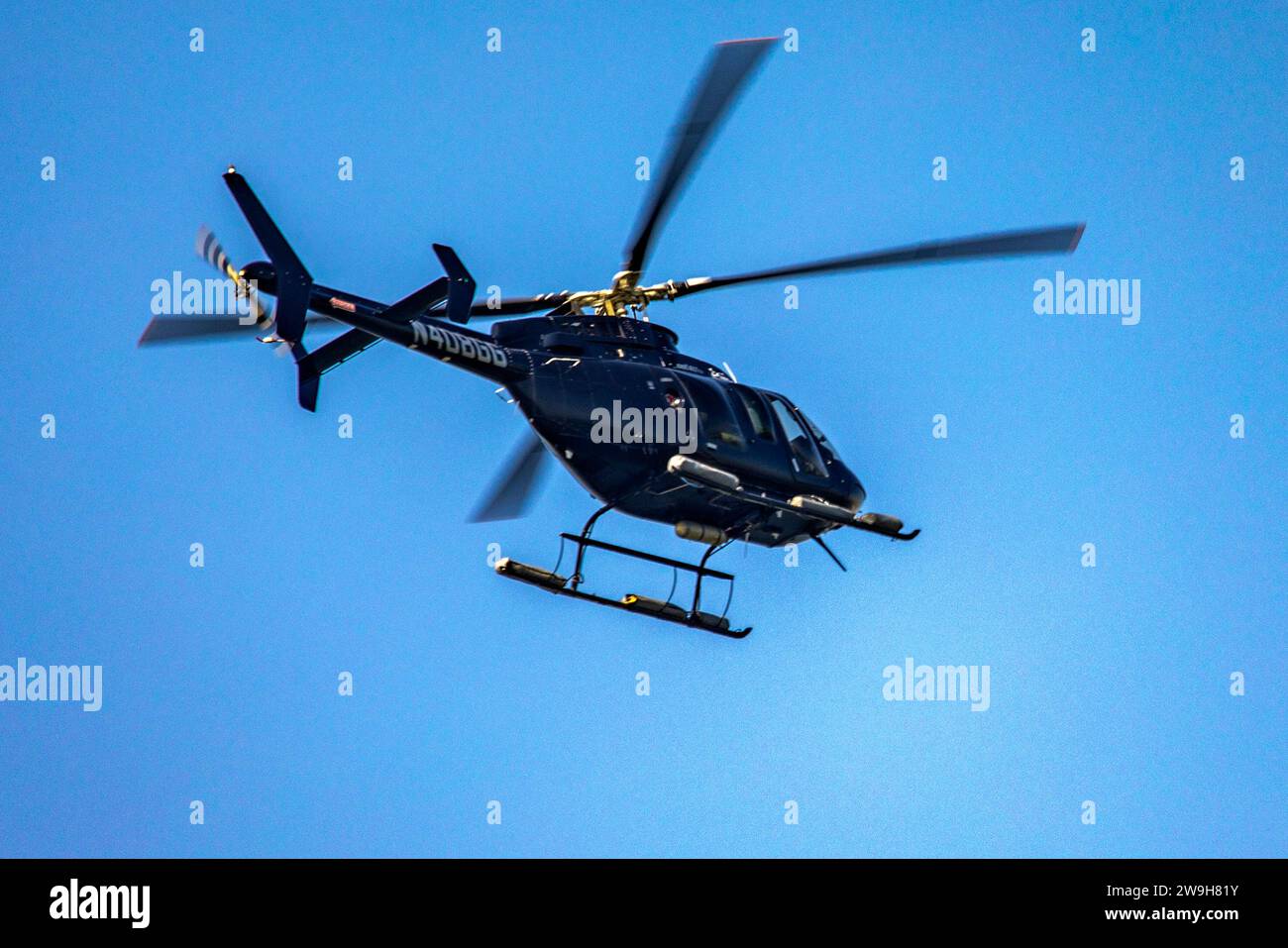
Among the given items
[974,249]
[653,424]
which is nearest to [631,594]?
[653,424]

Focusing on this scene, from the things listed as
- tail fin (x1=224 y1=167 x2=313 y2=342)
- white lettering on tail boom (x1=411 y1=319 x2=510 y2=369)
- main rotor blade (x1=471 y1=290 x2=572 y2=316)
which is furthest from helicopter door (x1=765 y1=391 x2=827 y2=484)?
tail fin (x1=224 y1=167 x2=313 y2=342)

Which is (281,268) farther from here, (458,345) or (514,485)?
(514,485)

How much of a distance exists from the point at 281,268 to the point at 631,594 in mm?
4747

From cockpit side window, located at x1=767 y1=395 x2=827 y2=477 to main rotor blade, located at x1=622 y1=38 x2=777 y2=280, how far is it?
10.9ft

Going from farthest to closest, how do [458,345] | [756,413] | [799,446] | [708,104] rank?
[799,446] → [756,413] → [458,345] → [708,104]

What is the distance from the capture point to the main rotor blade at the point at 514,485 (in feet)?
62.8

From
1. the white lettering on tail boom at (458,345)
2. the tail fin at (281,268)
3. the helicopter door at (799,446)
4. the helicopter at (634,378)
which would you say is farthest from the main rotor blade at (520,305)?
the tail fin at (281,268)

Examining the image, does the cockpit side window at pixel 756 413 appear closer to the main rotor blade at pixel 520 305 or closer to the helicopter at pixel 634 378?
the helicopter at pixel 634 378

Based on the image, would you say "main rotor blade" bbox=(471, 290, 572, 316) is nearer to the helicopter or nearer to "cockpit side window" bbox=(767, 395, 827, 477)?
the helicopter

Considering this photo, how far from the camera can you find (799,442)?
742 inches

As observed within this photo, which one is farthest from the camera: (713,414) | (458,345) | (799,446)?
(799,446)

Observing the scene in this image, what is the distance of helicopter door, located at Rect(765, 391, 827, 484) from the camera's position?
18.7 metres
